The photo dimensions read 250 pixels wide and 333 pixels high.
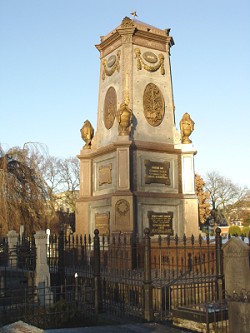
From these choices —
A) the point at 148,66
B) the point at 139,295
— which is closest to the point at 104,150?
the point at 148,66

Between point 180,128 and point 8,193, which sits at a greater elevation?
point 180,128

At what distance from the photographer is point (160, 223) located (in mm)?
15625

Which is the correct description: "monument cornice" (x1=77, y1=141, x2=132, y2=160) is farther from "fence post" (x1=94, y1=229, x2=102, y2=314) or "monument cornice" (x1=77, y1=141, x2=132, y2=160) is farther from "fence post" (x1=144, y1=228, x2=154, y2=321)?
"fence post" (x1=144, y1=228, x2=154, y2=321)

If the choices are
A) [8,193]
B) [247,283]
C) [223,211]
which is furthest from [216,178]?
[247,283]

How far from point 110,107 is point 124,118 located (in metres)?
1.92

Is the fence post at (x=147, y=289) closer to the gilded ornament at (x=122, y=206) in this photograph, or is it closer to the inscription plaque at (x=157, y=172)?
the gilded ornament at (x=122, y=206)

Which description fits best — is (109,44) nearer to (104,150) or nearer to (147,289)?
(104,150)

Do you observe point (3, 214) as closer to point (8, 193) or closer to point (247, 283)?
point (8, 193)

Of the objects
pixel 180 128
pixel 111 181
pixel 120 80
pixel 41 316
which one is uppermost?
pixel 120 80

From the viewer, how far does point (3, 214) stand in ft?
A: 69.6

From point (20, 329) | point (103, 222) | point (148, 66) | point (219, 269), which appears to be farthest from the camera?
point (148, 66)

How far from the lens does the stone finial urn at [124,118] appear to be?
600 inches

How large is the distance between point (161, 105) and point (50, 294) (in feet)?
29.3

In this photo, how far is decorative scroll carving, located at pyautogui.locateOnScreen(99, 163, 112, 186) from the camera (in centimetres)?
1620
